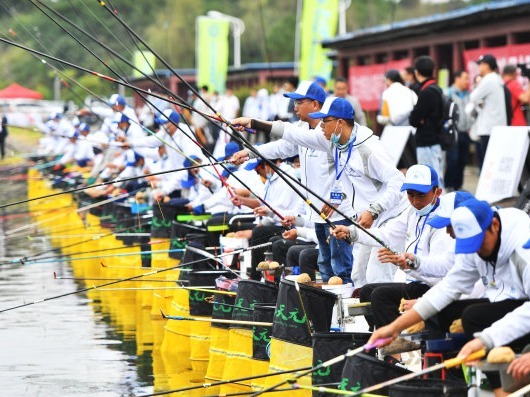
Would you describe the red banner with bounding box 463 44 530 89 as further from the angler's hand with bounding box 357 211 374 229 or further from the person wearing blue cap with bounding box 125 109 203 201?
the angler's hand with bounding box 357 211 374 229

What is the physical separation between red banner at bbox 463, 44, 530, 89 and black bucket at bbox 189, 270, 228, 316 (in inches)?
347

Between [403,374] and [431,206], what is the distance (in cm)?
189

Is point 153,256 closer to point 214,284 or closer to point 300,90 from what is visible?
point 214,284

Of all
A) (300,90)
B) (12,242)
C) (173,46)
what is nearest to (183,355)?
(300,90)

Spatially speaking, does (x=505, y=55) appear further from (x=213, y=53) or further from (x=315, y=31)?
(x=213, y=53)

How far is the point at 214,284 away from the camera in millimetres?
13719

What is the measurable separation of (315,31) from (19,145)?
31157 millimetres

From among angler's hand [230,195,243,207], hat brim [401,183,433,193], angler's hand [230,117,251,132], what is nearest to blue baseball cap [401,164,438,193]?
hat brim [401,183,433,193]

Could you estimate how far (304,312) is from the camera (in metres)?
10.4

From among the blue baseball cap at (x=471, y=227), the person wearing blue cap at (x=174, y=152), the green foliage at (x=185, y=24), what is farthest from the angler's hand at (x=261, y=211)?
the green foliage at (x=185, y=24)

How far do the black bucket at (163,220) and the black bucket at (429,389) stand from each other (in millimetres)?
10019

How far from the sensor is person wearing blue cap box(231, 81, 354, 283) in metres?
11.9

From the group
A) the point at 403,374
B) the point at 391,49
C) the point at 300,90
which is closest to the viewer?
the point at 403,374

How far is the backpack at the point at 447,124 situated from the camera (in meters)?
17.7
